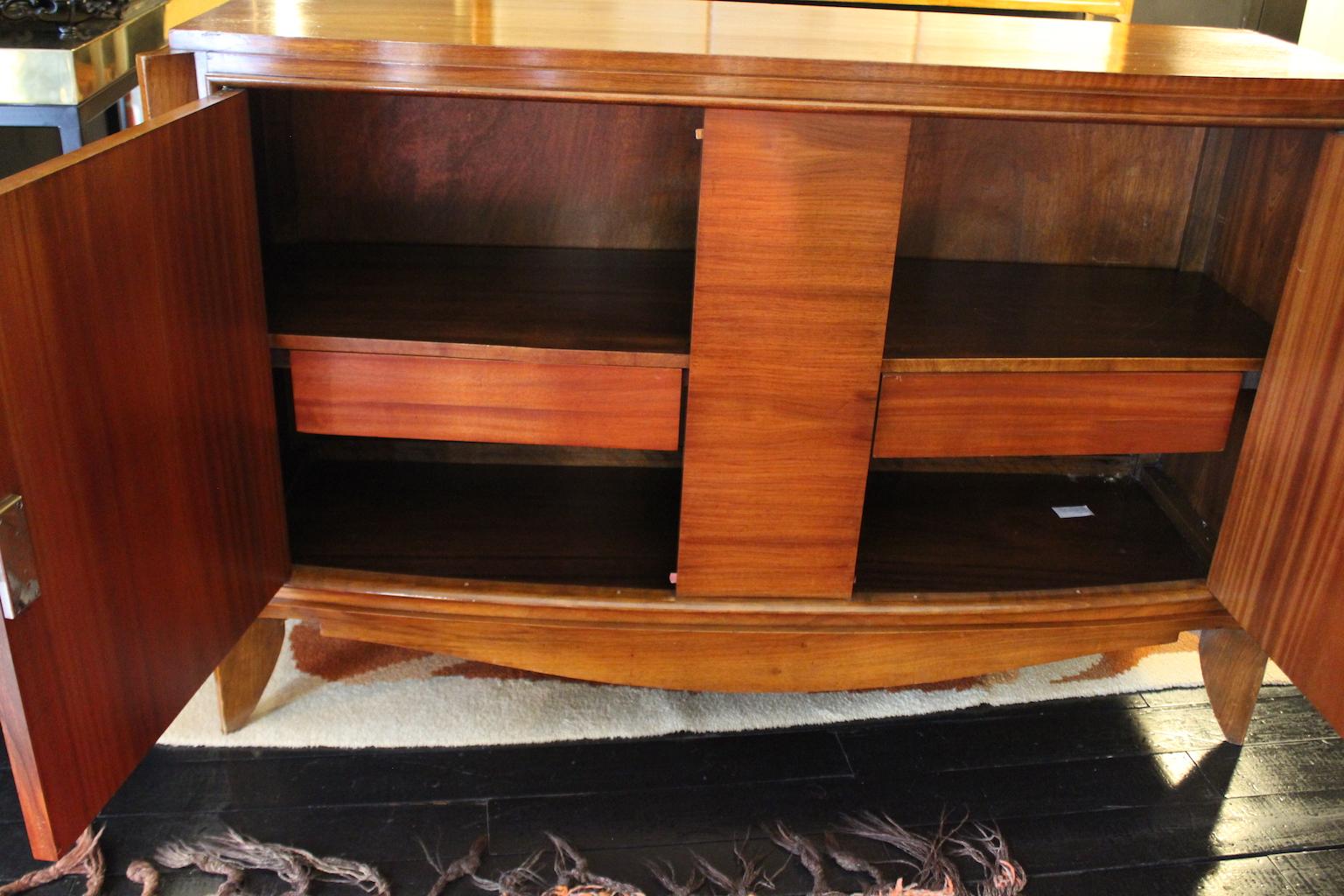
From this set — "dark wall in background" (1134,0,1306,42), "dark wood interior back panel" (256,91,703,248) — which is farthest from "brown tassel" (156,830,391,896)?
"dark wall in background" (1134,0,1306,42)

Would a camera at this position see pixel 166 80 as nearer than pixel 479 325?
Yes

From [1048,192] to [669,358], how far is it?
0.53 m

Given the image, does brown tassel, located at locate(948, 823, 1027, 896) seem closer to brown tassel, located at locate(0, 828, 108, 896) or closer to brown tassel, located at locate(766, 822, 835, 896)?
brown tassel, located at locate(766, 822, 835, 896)

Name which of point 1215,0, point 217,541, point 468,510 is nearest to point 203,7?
point 468,510

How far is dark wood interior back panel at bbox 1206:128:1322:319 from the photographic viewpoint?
1.12 m

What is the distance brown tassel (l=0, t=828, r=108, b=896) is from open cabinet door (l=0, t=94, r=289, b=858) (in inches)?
9.1

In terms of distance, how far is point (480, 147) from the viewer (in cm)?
123

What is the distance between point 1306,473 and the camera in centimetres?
99

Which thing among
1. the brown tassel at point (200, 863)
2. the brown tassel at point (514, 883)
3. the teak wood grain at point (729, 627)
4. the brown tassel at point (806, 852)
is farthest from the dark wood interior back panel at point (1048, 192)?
the brown tassel at point (200, 863)

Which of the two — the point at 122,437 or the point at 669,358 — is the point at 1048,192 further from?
the point at 122,437

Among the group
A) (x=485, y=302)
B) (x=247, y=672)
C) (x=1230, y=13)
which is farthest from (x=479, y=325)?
(x=1230, y=13)

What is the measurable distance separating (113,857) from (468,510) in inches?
18.0

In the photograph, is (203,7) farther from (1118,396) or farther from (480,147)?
(1118,396)

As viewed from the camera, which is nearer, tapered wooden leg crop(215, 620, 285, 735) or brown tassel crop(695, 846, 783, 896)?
brown tassel crop(695, 846, 783, 896)
